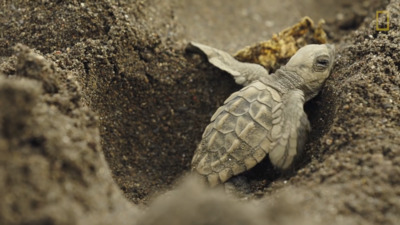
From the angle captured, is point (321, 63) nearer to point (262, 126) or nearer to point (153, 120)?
point (262, 126)

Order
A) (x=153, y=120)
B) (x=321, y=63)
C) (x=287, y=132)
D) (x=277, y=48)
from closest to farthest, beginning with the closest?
(x=287, y=132) → (x=321, y=63) → (x=153, y=120) → (x=277, y=48)

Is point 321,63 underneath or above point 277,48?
above

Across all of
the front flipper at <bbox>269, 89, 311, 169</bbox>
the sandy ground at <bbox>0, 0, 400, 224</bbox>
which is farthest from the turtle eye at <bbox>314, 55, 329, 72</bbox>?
the front flipper at <bbox>269, 89, 311, 169</bbox>

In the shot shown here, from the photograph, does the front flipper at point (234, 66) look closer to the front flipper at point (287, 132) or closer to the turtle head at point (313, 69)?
the turtle head at point (313, 69)

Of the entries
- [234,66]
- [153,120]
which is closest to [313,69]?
[234,66]

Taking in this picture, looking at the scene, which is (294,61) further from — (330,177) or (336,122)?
(330,177)

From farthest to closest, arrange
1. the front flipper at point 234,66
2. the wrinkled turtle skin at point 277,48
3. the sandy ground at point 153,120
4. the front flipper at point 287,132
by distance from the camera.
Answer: the wrinkled turtle skin at point 277,48 < the front flipper at point 234,66 < the front flipper at point 287,132 < the sandy ground at point 153,120

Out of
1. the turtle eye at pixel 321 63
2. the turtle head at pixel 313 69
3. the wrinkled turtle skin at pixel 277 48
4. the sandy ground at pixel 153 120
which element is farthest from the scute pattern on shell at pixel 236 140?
the wrinkled turtle skin at pixel 277 48

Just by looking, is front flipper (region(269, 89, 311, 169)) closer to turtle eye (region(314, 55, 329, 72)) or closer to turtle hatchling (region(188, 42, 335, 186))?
turtle hatchling (region(188, 42, 335, 186))
